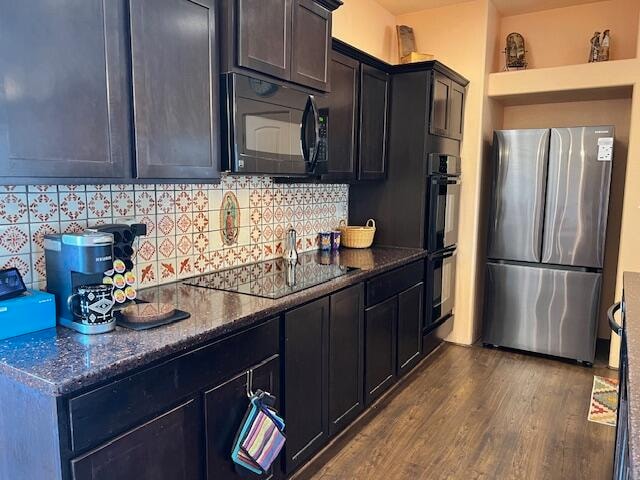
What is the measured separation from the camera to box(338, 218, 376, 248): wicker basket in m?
3.43

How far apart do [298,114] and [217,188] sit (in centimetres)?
57

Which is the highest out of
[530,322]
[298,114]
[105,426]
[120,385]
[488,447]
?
[298,114]

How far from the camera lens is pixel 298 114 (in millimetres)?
2344

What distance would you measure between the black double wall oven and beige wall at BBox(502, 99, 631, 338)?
3.59 ft

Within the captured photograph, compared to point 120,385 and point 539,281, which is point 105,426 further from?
point 539,281

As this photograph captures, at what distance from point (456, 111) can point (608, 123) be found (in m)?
1.33

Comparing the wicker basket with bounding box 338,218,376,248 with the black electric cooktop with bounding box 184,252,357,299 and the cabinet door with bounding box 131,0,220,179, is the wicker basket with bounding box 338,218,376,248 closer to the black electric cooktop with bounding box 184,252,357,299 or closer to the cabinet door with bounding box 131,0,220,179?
the black electric cooktop with bounding box 184,252,357,299

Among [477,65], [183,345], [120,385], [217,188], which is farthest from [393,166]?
[120,385]

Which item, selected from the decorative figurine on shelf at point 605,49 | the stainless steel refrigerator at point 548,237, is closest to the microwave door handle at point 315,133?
the stainless steel refrigerator at point 548,237

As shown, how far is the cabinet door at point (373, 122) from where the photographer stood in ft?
10.2

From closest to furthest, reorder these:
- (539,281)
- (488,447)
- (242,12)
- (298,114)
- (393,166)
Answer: (242,12)
(298,114)
(488,447)
(393,166)
(539,281)

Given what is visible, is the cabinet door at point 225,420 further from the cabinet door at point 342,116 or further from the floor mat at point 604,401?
the floor mat at point 604,401

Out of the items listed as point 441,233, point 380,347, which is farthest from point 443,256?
point 380,347

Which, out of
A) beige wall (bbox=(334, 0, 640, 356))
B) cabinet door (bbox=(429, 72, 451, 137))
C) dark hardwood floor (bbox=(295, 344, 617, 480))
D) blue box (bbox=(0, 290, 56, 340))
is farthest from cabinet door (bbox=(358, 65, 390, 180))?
blue box (bbox=(0, 290, 56, 340))
